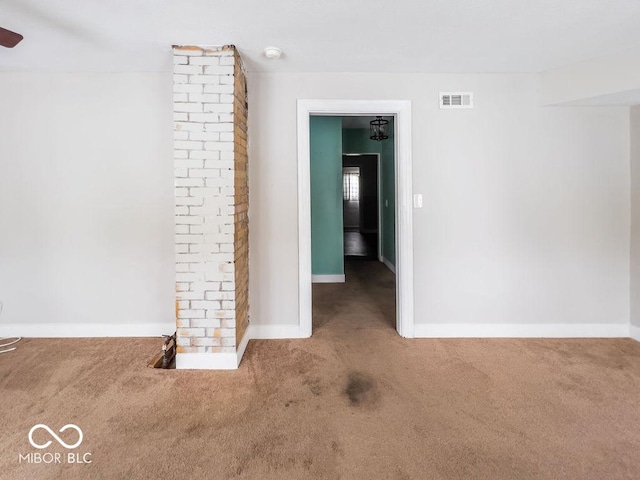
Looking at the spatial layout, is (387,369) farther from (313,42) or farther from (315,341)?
(313,42)

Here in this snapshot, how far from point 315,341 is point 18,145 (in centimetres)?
292

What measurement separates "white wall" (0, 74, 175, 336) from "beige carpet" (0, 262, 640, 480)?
31cm

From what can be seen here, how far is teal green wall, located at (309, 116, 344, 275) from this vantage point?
16.5 feet

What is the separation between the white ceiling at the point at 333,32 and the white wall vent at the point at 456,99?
190mm

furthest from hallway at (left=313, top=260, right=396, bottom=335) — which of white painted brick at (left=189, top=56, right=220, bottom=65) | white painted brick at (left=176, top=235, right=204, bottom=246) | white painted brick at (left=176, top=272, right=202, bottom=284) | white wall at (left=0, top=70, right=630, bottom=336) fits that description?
white painted brick at (left=189, top=56, right=220, bottom=65)

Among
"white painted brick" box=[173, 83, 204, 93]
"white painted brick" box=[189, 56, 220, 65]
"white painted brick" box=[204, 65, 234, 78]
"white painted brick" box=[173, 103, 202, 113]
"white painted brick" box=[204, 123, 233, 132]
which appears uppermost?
"white painted brick" box=[189, 56, 220, 65]

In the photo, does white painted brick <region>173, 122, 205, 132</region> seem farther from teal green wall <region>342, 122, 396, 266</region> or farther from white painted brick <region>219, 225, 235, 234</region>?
teal green wall <region>342, 122, 396, 266</region>

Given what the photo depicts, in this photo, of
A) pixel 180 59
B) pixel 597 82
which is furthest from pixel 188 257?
pixel 597 82

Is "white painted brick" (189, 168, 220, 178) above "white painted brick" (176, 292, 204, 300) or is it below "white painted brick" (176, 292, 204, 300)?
above

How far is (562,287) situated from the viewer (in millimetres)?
2973

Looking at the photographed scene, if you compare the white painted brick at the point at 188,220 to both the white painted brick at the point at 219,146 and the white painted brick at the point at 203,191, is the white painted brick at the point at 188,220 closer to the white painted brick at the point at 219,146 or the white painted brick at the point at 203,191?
the white painted brick at the point at 203,191

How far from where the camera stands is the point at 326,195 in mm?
5105

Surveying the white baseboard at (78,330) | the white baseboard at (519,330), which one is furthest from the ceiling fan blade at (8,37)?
the white baseboard at (519,330)

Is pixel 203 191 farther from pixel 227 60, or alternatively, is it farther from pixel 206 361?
pixel 206 361
